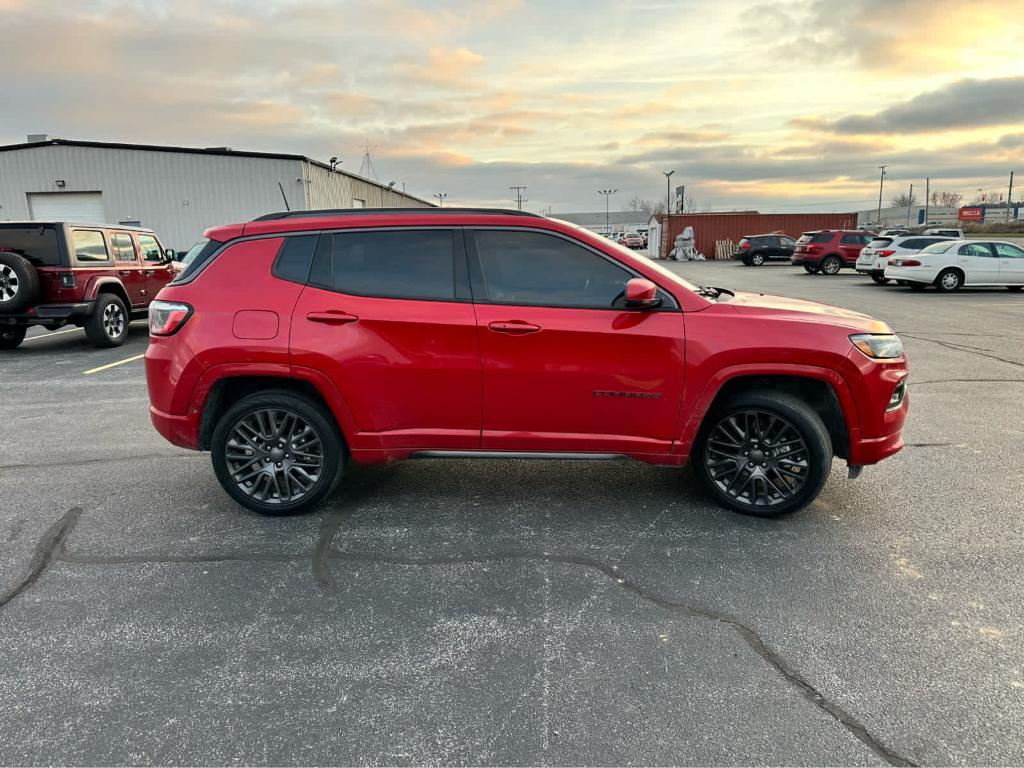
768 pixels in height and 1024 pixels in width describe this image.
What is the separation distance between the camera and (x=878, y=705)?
236 cm

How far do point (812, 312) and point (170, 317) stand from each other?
387 cm

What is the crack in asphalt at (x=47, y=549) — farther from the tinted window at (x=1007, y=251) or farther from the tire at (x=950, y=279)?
the tinted window at (x=1007, y=251)

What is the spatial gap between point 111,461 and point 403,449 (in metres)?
2.76

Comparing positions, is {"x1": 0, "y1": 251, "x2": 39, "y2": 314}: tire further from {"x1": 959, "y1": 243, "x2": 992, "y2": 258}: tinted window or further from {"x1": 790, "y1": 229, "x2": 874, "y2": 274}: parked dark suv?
{"x1": 790, "y1": 229, "x2": 874, "y2": 274}: parked dark suv

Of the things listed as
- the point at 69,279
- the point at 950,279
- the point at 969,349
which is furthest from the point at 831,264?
the point at 69,279

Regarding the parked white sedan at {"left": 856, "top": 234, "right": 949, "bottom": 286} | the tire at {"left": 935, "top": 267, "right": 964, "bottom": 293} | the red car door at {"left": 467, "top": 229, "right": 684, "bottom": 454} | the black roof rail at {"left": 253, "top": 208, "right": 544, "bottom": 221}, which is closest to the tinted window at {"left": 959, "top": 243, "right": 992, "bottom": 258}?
the tire at {"left": 935, "top": 267, "right": 964, "bottom": 293}

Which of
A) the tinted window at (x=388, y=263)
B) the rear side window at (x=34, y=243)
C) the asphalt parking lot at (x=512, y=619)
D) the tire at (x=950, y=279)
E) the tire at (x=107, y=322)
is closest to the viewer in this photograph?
the asphalt parking lot at (x=512, y=619)

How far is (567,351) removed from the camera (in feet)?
12.1

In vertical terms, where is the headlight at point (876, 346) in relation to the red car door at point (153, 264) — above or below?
below

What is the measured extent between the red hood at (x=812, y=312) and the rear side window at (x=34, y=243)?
9.85m

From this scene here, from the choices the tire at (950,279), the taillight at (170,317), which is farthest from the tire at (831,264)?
the taillight at (170,317)

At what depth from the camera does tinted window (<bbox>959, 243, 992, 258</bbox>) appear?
1841 cm

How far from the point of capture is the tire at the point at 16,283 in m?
9.01

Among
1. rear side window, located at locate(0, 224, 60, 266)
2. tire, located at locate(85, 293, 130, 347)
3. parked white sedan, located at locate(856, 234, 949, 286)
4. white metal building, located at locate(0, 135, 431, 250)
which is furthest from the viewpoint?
white metal building, located at locate(0, 135, 431, 250)
